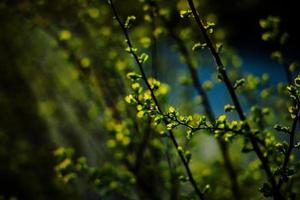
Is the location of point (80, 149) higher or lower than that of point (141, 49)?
lower

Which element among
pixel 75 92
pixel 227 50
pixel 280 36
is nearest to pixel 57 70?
pixel 75 92

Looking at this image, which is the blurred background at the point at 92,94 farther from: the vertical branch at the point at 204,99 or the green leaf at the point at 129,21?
the green leaf at the point at 129,21

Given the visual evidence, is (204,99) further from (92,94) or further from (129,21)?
(129,21)

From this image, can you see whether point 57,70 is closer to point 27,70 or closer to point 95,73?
point 27,70

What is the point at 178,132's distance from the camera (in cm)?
324

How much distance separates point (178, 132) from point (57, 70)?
2.51 m

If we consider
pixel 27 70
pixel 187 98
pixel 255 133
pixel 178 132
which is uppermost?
pixel 27 70

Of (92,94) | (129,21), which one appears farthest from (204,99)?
(129,21)

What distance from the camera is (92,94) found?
360cm

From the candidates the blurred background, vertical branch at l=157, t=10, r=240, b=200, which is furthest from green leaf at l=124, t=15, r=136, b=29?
vertical branch at l=157, t=10, r=240, b=200

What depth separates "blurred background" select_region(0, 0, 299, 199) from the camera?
3.27 meters

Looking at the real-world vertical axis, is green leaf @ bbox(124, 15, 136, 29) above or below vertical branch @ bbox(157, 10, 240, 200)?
below

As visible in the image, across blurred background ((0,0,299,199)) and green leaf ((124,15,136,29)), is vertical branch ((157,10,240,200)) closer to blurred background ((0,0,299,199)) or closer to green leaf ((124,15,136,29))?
blurred background ((0,0,299,199))

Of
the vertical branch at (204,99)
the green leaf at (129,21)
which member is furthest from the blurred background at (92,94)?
the green leaf at (129,21)
